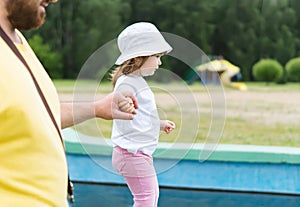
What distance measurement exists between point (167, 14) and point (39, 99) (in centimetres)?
1038

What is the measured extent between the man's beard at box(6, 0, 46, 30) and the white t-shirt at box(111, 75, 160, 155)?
1012 millimetres

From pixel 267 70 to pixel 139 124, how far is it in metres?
9.18

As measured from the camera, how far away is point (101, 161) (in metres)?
2.19

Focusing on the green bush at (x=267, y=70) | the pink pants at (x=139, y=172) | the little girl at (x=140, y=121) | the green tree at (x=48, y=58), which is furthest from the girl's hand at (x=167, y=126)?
the green tree at (x=48, y=58)

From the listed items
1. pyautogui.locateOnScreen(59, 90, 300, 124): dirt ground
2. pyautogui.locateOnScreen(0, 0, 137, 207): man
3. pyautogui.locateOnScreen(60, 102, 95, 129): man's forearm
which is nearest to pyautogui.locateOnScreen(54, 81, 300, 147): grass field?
pyautogui.locateOnScreen(59, 90, 300, 124): dirt ground

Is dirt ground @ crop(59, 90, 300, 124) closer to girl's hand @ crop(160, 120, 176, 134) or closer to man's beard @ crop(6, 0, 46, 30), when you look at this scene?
girl's hand @ crop(160, 120, 176, 134)

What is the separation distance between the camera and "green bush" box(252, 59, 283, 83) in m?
10.9

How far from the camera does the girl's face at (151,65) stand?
210 cm

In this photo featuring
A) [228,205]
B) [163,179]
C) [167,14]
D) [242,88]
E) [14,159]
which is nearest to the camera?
Answer: [14,159]

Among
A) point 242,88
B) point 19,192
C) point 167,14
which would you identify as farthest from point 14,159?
point 167,14

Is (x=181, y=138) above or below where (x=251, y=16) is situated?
above

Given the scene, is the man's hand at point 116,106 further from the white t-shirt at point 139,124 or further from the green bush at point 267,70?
the green bush at point 267,70

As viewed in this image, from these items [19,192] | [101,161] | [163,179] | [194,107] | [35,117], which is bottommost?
[163,179]

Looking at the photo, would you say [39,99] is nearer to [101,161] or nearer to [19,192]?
[19,192]
